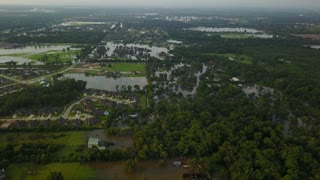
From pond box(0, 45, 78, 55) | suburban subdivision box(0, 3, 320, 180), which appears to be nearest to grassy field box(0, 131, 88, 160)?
suburban subdivision box(0, 3, 320, 180)

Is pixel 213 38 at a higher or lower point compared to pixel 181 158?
higher

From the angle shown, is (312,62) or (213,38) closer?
(312,62)

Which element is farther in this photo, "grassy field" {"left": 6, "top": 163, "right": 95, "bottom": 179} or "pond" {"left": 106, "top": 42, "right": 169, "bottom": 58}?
"pond" {"left": 106, "top": 42, "right": 169, "bottom": 58}

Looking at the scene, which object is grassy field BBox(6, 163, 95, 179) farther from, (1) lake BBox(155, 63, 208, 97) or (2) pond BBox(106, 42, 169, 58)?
(2) pond BBox(106, 42, 169, 58)

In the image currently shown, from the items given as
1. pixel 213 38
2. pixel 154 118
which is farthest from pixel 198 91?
pixel 213 38

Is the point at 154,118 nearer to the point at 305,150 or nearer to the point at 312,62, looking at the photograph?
the point at 305,150

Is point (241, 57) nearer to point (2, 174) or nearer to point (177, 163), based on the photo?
point (177, 163)

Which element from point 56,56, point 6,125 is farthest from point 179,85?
point 56,56

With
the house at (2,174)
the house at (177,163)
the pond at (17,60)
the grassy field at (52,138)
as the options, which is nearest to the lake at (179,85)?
the grassy field at (52,138)
